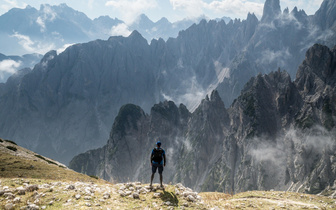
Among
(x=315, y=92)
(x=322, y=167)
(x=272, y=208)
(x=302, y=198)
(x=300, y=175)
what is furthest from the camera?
(x=315, y=92)

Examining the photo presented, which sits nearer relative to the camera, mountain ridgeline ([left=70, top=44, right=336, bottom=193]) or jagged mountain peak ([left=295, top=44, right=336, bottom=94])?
mountain ridgeline ([left=70, top=44, right=336, bottom=193])

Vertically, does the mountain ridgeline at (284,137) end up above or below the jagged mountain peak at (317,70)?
below

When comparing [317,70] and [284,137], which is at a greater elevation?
[317,70]

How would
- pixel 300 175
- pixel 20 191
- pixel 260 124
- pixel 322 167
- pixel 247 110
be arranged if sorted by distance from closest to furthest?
pixel 20 191 → pixel 322 167 → pixel 300 175 → pixel 260 124 → pixel 247 110

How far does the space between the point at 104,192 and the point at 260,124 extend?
Answer: 167m

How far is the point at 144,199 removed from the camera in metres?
17.2

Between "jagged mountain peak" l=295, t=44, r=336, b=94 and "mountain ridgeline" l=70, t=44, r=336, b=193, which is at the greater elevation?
"jagged mountain peak" l=295, t=44, r=336, b=94

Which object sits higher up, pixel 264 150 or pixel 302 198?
pixel 264 150

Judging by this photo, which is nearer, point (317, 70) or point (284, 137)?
point (284, 137)

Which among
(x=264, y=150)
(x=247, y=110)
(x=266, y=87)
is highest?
(x=266, y=87)

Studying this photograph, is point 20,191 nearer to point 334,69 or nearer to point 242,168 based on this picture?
point 242,168

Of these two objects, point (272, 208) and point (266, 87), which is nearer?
point (272, 208)

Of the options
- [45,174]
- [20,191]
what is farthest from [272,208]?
[45,174]

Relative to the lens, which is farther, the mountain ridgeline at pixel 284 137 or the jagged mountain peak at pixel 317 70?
the jagged mountain peak at pixel 317 70
